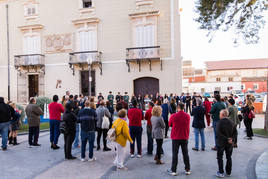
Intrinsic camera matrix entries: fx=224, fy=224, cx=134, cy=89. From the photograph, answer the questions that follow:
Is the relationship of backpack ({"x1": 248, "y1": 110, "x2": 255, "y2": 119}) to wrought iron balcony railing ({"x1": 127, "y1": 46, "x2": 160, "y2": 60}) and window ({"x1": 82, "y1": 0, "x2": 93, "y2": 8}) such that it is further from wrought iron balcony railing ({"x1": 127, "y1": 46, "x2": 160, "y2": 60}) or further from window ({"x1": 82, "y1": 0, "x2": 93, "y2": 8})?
window ({"x1": 82, "y1": 0, "x2": 93, "y2": 8})

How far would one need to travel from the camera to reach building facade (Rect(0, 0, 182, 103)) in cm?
1945

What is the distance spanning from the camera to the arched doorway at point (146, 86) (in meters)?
20.1

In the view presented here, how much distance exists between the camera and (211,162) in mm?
6406

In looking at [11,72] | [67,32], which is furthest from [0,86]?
[67,32]

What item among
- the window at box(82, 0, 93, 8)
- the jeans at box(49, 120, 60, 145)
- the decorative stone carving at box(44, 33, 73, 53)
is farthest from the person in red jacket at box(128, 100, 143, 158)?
the window at box(82, 0, 93, 8)

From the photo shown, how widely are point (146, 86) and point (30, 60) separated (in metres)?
12.0

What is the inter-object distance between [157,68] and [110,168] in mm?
14450

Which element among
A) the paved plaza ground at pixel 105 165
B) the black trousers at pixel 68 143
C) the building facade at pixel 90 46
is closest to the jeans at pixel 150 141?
the paved plaza ground at pixel 105 165

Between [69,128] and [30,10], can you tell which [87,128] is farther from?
[30,10]

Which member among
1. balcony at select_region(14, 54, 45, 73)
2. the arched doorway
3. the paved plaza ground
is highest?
balcony at select_region(14, 54, 45, 73)

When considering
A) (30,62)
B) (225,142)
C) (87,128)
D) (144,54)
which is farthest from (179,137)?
(30,62)

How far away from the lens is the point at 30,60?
22.5 meters

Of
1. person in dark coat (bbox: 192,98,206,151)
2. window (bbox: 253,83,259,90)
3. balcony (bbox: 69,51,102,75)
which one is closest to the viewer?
person in dark coat (bbox: 192,98,206,151)

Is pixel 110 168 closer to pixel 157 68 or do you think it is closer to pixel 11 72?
pixel 157 68
